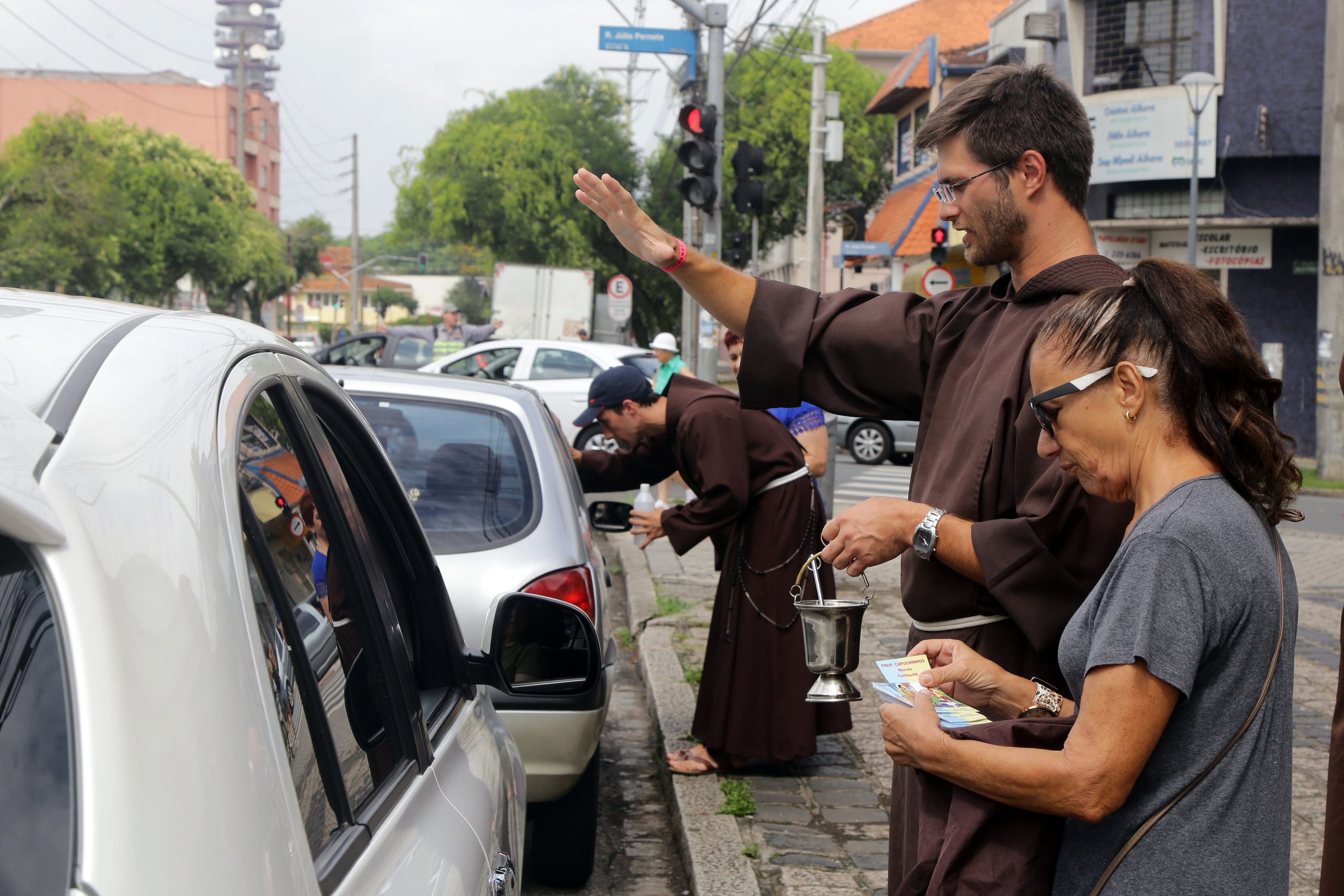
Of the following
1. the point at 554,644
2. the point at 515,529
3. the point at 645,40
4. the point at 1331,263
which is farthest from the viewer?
the point at 1331,263

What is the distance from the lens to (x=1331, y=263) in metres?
17.6

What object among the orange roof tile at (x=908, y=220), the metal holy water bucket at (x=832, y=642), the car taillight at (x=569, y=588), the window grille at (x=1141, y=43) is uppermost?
the window grille at (x=1141, y=43)

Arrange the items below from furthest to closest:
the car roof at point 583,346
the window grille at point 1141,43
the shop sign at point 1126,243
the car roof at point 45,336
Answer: the shop sign at point 1126,243 < the window grille at point 1141,43 < the car roof at point 583,346 < the car roof at point 45,336

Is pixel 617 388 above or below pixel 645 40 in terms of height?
below

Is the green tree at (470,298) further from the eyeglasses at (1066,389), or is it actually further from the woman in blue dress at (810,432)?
the eyeglasses at (1066,389)

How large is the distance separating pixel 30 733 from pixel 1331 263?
19337 mm

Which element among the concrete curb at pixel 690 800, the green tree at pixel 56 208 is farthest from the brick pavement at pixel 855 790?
the green tree at pixel 56 208

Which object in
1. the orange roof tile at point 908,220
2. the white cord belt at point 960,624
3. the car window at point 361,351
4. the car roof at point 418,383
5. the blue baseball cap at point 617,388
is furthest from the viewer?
the orange roof tile at point 908,220

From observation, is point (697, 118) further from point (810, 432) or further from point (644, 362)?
point (810, 432)

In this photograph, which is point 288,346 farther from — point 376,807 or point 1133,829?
point 1133,829

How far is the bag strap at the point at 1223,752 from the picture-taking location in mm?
1749

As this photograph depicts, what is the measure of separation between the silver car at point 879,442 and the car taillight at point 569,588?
1682 centimetres

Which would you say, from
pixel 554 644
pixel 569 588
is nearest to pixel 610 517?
pixel 569 588

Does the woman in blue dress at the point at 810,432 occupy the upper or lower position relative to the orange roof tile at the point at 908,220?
lower
